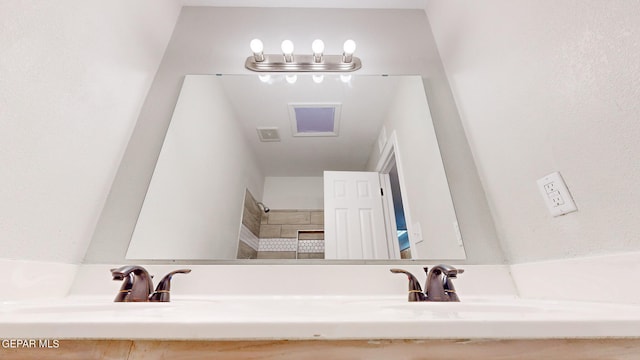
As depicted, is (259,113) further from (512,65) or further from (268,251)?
(512,65)

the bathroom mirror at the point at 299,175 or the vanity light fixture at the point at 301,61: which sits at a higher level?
the vanity light fixture at the point at 301,61

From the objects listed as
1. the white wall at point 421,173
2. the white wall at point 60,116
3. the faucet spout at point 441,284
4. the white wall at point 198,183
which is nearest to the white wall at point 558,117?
the white wall at point 421,173

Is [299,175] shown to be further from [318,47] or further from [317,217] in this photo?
[318,47]

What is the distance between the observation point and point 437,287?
688 mm

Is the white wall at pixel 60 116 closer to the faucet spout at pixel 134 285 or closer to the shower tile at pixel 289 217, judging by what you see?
the faucet spout at pixel 134 285

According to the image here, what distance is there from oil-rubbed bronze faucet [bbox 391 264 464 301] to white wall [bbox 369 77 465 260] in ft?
0.63

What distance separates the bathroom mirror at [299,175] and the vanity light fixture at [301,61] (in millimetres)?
47

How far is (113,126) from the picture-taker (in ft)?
3.07

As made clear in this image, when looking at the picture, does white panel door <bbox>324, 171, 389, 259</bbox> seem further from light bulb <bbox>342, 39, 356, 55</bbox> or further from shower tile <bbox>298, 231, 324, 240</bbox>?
light bulb <bbox>342, 39, 356, 55</bbox>

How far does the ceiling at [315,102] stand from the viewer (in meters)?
1.13

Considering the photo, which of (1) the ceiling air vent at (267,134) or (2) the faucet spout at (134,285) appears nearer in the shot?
(2) the faucet spout at (134,285)

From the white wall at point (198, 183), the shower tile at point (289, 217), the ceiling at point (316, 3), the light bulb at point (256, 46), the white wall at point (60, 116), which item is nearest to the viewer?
the white wall at point (60, 116)

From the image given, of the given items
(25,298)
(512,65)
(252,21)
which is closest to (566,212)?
(512,65)

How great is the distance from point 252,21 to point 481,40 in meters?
1.17
